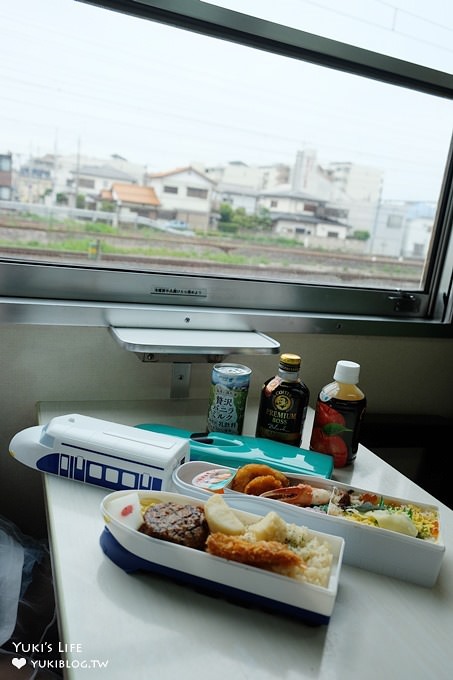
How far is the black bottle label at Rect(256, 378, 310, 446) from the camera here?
0.91 meters

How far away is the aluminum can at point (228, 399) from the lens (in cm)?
92

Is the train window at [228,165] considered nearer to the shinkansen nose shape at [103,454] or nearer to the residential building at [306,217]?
the residential building at [306,217]

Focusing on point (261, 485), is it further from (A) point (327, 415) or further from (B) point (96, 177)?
Answer: (B) point (96, 177)

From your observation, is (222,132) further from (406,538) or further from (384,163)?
(406,538)

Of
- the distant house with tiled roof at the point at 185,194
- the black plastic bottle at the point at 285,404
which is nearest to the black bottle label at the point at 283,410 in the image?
the black plastic bottle at the point at 285,404

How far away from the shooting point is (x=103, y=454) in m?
0.75

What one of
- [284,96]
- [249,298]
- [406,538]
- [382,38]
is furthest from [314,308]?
[406,538]

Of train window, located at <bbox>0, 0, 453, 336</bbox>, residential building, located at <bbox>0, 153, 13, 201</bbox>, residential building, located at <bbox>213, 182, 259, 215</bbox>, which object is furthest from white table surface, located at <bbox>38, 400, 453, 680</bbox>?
residential building, located at <bbox>213, 182, 259, 215</bbox>

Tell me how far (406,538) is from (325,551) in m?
0.11

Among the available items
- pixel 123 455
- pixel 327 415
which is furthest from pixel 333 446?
pixel 123 455

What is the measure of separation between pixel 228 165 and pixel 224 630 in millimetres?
1031

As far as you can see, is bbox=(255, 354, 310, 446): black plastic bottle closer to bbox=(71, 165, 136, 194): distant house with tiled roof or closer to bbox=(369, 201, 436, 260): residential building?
bbox=(71, 165, 136, 194): distant house with tiled roof

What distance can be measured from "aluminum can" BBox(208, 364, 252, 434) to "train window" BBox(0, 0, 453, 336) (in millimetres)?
315

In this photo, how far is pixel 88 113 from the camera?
45.0 inches
